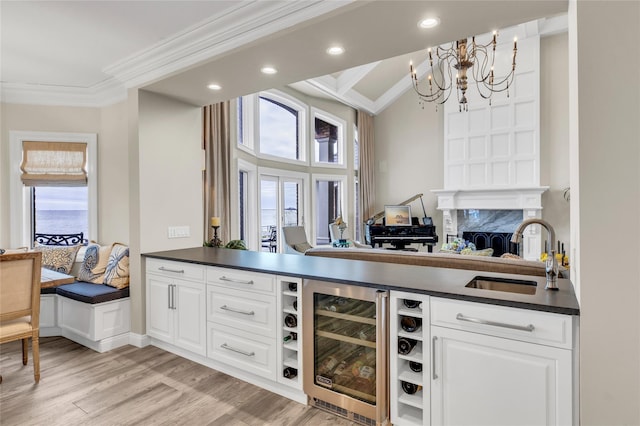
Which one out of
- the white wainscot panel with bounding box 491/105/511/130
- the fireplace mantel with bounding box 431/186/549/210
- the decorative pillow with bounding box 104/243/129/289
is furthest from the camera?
the white wainscot panel with bounding box 491/105/511/130

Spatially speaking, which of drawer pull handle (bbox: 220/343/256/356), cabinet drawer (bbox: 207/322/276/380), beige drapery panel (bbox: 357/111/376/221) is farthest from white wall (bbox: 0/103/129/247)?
beige drapery panel (bbox: 357/111/376/221)

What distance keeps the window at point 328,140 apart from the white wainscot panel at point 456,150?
7.79 feet

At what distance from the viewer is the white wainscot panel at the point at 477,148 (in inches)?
276

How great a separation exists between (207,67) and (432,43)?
1.72 meters

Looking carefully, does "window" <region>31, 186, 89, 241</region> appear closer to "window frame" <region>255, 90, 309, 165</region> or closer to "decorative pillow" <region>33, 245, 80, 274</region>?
"decorative pillow" <region>33, 245, 80, 274</region>

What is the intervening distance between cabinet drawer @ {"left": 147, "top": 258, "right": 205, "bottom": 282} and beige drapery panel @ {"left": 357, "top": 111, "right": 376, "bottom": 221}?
19.0 feet

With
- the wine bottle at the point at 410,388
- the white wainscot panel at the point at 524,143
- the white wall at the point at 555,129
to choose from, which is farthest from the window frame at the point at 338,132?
the wine bottle at the point at 410,388

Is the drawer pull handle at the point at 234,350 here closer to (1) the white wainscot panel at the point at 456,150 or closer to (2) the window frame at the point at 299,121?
(2) the window frame at the point at 299,121

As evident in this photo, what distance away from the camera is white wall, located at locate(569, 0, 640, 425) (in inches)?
54.8

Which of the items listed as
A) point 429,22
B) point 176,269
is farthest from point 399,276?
point 176,269

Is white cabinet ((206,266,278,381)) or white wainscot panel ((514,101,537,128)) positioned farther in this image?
white wainscot panel ((514,101,537,128))

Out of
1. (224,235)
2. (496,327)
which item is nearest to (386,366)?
(496,327)

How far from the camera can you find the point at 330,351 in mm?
2240

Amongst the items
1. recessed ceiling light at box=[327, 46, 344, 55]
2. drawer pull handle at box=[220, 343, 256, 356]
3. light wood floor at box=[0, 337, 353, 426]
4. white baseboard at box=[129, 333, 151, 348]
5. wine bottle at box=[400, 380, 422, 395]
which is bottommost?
light wood floor at box=[0, 337, 353, 426]
